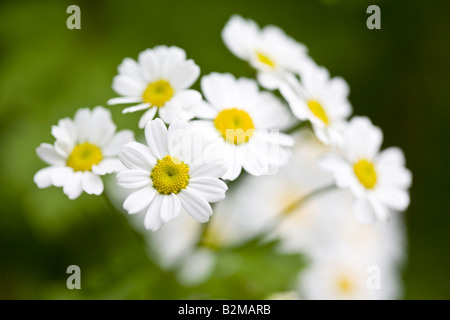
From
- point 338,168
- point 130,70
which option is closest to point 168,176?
point 130,70

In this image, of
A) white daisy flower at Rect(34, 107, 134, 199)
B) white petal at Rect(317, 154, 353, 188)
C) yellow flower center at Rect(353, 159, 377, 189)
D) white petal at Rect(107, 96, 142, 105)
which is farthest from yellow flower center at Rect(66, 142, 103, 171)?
yellow flower center at Rect(353, 159, 377, 189)

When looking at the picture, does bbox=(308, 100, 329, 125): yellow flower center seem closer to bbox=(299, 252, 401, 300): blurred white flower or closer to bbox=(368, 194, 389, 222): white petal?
bbox=(368, 194, 389, 222): white petal

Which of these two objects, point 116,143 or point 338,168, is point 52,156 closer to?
point 116,143

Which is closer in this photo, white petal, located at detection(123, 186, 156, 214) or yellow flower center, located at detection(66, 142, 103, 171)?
white petal, located at detection(123, 186, 156, 214)

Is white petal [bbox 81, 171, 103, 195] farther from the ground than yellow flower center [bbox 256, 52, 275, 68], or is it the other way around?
yellow flower center [bbox 256, 52, 275, 68]

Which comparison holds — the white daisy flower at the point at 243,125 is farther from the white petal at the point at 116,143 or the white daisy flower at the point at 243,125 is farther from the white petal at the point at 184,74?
the white petal at the point at 116,143
